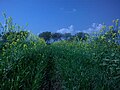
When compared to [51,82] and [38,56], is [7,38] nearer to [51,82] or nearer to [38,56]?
[38,56]

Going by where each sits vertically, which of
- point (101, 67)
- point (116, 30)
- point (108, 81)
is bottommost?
point (108, 81)

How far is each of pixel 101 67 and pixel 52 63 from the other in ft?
6.03

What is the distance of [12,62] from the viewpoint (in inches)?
158

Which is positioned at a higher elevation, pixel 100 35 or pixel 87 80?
pixel 100 35

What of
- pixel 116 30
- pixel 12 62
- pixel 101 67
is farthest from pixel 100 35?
pixel 12 62

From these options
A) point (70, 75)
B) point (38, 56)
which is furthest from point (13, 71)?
point (38, 56)

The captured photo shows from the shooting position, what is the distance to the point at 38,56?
5492mm

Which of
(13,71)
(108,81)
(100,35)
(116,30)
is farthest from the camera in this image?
(100,35)

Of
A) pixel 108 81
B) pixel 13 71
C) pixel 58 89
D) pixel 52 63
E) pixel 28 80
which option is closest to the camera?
pixel 108 81

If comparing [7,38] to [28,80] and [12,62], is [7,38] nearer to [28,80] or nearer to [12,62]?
[12,62]

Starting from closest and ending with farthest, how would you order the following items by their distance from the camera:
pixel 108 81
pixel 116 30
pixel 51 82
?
pixel 108 81
pixel 51 82
pixel 116 30

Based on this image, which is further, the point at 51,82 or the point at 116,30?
the point at 116,30

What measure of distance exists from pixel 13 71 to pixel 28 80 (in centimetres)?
41

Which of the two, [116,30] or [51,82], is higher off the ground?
[116,30]
